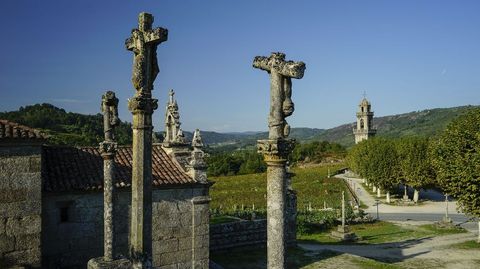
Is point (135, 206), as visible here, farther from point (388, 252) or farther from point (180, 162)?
point (388, 252)

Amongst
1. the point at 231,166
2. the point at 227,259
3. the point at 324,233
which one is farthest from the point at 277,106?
the point at 231,166

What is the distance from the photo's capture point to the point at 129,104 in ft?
34.2

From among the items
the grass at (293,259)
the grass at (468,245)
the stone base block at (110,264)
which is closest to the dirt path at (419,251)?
the grass at (468,245)

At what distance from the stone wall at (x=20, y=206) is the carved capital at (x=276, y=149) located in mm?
10083

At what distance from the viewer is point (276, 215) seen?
860 centimetres

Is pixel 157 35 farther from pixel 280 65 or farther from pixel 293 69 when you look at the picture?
pixel 293 69

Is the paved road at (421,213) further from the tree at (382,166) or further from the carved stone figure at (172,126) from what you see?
the carved stone figure at (172,126)

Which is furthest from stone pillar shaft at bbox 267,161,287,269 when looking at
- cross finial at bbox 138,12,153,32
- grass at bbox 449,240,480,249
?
grass at bbox 449,240,480,249

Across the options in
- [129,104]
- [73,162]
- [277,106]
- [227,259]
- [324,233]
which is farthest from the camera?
[324,233]

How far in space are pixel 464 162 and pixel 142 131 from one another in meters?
23.5

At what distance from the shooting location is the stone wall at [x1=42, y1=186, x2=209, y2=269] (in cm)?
1622

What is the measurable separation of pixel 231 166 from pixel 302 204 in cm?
6038

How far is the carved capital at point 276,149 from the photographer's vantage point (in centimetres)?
830

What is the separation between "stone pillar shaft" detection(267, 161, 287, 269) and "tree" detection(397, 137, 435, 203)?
141ft
